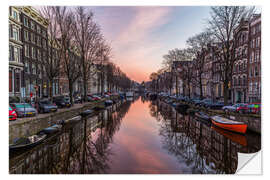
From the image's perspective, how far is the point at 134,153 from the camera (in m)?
12.7

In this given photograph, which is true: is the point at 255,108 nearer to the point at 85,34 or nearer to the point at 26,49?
the point at 85,34

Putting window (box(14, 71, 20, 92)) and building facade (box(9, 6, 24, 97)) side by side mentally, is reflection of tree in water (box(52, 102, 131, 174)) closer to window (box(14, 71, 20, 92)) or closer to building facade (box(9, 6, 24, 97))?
window (box(14, 71, 20, 92))

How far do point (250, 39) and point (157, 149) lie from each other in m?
31.2

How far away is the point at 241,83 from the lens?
37.8 meters

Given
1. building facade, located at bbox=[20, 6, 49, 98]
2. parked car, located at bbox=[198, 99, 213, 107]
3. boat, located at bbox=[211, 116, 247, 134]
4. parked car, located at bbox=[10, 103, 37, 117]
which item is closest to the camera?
parked car, located at bbox=[10, 103, 37, 117]

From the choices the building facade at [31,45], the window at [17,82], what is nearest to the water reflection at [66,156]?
the window at [17,82]

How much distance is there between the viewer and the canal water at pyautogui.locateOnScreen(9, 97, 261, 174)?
32.8ft

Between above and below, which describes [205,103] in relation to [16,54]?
below

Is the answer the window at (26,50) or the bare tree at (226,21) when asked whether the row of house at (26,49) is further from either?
the bare tree at (226,21)

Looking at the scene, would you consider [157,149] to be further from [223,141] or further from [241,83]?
[241,83]

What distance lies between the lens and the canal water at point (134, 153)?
9.99 metres

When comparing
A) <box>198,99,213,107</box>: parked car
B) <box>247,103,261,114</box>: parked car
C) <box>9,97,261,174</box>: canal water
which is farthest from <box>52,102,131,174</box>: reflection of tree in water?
<box>198,99,213,107</box>: parked car

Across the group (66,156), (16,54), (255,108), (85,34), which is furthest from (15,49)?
(255,108)
